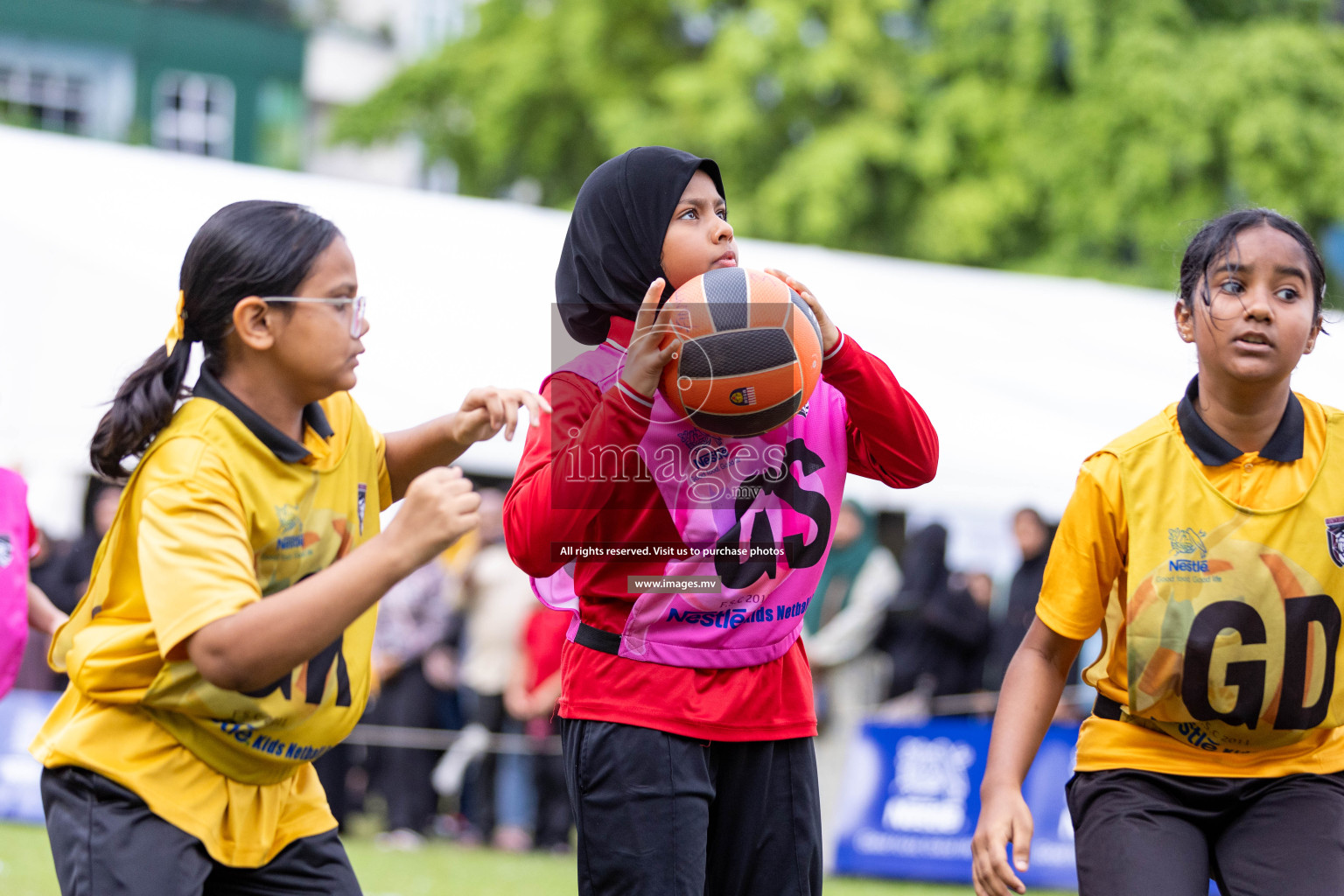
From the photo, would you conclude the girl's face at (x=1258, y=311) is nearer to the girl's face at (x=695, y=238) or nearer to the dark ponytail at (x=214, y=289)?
the girl's face at (x=695, y=238)

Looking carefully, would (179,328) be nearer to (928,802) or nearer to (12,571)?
(12,571)

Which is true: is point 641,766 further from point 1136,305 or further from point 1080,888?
point 1136,305

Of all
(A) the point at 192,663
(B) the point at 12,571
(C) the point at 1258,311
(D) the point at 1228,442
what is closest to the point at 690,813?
(A) the point at 192,663

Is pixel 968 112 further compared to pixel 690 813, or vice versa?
pixel 968 112

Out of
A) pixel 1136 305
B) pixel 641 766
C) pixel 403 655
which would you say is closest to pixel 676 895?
pixel 641 766

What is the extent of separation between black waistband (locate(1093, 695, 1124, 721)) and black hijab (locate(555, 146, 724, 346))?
4.54ft

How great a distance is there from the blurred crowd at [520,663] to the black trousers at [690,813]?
654 centimetres

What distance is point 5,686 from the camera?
4332 mm

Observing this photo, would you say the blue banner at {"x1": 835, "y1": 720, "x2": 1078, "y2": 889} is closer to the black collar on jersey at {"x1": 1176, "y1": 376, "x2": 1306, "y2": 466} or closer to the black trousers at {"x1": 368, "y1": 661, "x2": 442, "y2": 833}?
the black trousers at {"x1": 368, "y1": 661, "x2": 442, "y2": 833}

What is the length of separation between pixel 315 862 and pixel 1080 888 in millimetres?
1655

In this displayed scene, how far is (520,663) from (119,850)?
714 cm

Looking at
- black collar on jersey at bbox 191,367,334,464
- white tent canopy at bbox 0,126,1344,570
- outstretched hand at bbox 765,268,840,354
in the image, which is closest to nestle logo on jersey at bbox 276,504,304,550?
black collar on jersey at bbox 191,367,334,464

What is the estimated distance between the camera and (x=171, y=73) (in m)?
30.7

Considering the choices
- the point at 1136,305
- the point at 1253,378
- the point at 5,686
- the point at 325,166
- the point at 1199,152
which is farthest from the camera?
the point at 325,166
